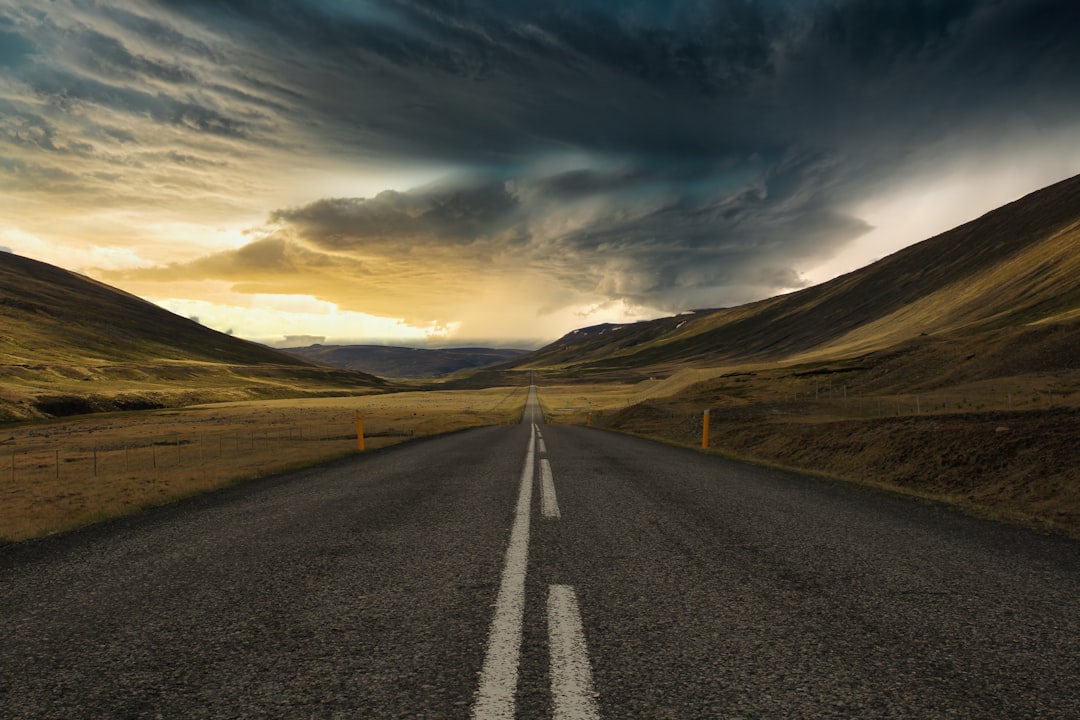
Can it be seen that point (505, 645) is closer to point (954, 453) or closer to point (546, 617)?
point (546, 617)

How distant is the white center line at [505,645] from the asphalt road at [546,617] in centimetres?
2

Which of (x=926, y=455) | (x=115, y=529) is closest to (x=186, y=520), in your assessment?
(x=115, y=529)

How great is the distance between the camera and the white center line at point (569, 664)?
2793 mm

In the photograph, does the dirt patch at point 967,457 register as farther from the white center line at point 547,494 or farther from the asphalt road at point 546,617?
the white center line at point 547,494

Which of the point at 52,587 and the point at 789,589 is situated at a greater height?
the point at 789,589

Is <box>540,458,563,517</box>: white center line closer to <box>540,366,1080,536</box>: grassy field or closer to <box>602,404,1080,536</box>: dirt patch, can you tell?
<box>540,366,1080,536</box>: grassy field

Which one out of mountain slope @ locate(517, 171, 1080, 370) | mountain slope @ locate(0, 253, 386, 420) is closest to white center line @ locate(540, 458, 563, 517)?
mountain slope @ locate(517, 171, 1080, 370)

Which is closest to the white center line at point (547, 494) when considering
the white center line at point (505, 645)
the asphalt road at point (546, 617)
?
the asphalt road at point (546, 617)

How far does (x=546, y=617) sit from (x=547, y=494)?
5399 millimetres

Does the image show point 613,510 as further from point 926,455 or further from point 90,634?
point 926,455

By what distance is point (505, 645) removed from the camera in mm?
3533

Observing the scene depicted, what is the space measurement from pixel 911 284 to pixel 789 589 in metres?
204

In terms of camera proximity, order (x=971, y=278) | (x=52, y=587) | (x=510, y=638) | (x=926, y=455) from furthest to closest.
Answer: (x=971, y=278) < (x=926, y=455) < (x=52, y=587) < (x=510, y=638)

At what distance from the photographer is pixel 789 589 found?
4.70m
